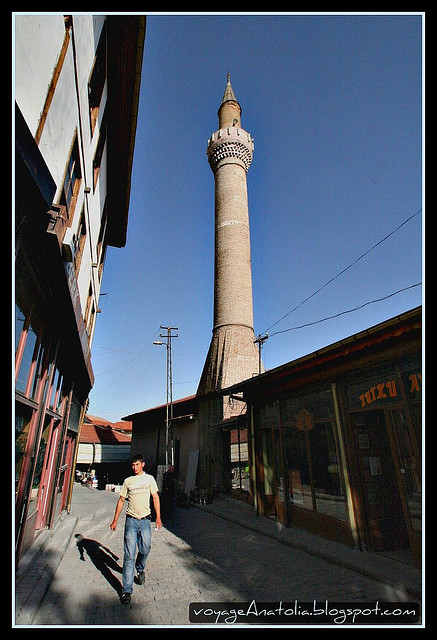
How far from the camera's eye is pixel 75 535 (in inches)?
308

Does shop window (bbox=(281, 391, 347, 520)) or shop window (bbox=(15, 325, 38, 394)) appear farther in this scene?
shop window (bbox=(281, 391, 347, 520))

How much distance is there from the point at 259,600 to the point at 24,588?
2805 millimetres

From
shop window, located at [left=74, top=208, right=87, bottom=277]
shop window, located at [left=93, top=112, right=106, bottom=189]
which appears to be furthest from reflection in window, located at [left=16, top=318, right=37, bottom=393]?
shop window, located at [left=93, top=112, right=106, bottom=189]

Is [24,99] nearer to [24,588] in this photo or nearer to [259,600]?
[24,588]

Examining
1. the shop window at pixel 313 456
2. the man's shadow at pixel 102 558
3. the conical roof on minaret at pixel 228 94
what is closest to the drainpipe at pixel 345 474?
the shop window at pixel 313 456

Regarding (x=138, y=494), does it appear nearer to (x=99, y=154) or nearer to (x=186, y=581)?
(x=186, y=581)

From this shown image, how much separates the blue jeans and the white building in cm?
154

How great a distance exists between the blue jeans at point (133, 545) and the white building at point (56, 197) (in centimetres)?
154

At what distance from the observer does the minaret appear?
18812mm

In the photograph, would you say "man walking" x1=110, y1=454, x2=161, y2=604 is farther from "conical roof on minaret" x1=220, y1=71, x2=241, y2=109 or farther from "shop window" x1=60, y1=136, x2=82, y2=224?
"conical roof on minaret" x1=220, y1=71, x2=241, y2=109

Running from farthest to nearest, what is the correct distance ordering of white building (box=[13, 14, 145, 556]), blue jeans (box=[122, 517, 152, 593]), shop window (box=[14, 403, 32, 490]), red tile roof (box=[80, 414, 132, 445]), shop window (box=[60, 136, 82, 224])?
1. red tile roof (box=[80, 414, 132, 445])
2. shop window (box=[60, 136, 82, 224])
3. shop window (box=[14, 403, 32, 490])
4. blue jeans (box=[122, 517, 152, 593])
5. white building (box=[13, 14, 145, 556])

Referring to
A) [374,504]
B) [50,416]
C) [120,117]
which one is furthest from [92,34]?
[374,504]

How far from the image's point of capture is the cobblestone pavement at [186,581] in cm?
377
